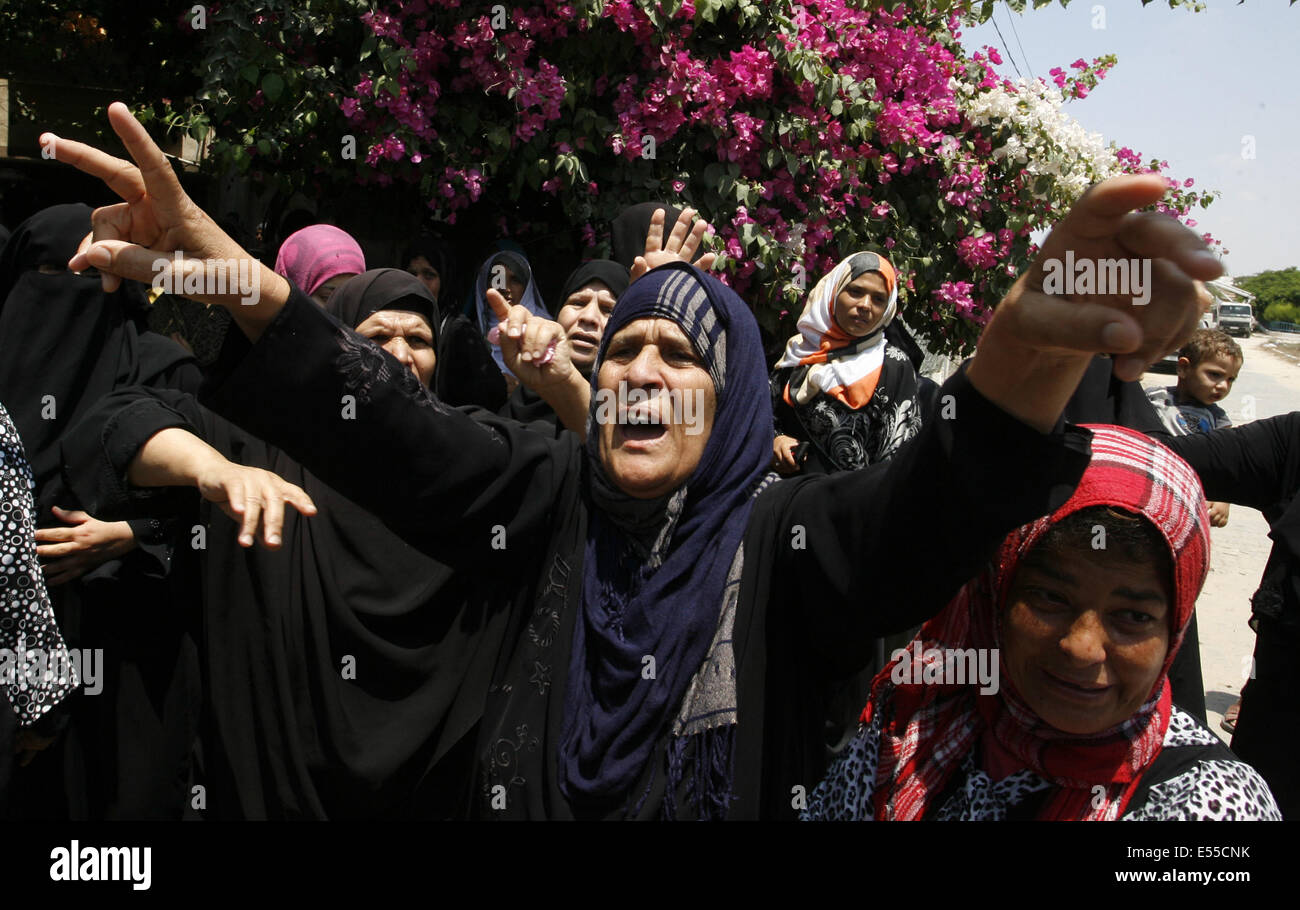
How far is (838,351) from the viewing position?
400 centimetres

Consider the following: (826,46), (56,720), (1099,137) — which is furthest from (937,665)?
(1099,137)

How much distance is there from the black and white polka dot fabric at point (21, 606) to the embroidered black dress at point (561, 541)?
0.68 meters

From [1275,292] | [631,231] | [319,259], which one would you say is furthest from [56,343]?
[1275,292]

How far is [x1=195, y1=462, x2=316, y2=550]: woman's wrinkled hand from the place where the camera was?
1.68 m

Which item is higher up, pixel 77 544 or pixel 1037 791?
pixel 77 544

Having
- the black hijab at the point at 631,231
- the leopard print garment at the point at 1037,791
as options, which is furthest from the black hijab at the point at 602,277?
the leopard print garment at the point at 1037,791

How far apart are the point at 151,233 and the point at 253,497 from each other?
1.69ft

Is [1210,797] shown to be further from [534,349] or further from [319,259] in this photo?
[319,259]

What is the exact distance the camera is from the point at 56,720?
2.31 metres

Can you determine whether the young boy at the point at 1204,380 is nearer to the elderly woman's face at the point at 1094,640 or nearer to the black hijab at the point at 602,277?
the black hijab at the point at 602,277

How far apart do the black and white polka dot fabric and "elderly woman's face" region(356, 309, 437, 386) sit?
2.83 ft

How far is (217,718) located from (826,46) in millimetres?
3753

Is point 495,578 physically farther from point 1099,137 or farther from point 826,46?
point 1099,137

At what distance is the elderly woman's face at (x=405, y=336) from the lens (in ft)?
8.43
